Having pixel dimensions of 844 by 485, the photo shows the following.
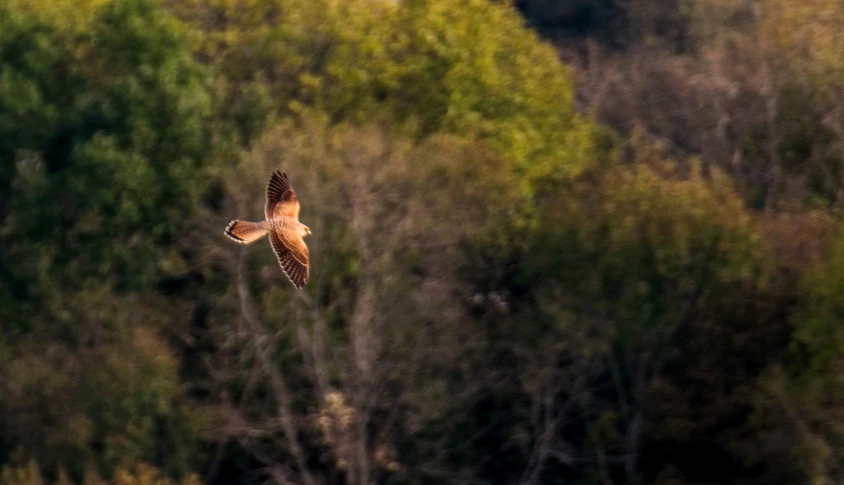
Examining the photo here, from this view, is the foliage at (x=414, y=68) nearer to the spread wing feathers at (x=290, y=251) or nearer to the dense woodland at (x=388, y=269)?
the dense woodland at (x=388, y=269)

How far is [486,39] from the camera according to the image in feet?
102

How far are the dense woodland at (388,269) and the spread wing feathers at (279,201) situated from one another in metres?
11.5

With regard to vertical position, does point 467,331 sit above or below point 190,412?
above

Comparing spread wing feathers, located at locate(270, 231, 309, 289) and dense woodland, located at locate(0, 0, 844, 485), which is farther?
dense woodland, located at locate(0, 0, 844, 485)

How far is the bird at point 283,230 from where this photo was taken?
1143 cm

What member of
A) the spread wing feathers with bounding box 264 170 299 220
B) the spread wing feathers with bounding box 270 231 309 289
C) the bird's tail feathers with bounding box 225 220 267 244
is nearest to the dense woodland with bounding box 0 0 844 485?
the spread wing feathers with bounding box 264 170 299 220

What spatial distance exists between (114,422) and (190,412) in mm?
1216

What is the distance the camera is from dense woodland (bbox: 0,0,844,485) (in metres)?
24.1

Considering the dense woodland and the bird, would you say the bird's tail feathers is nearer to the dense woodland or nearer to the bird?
the bird

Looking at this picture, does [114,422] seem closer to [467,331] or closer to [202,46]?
[467,331]

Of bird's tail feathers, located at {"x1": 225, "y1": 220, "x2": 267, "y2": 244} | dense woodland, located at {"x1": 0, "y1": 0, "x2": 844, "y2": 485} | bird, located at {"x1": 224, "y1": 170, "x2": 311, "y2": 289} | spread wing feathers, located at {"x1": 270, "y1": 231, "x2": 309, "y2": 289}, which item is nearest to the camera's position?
bird's tail feathers, located at {"x1": 225, "y1": 220, "x2": 267, "y2": 244}

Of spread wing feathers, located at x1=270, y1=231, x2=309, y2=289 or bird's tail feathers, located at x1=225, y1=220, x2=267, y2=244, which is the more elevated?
bird's tail feathers, located at x1=225, y1=220, x2=267, y2=244

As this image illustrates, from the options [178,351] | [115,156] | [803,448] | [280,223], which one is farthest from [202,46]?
[280,223]

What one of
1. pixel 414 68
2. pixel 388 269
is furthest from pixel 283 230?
pixel 414 68
